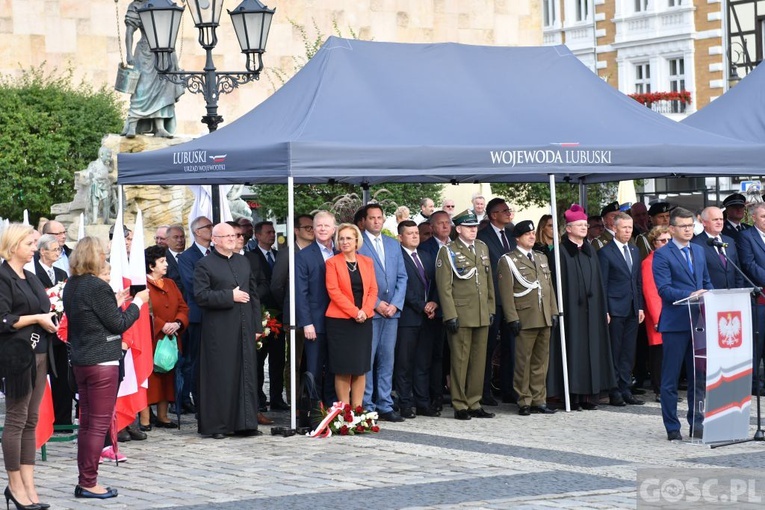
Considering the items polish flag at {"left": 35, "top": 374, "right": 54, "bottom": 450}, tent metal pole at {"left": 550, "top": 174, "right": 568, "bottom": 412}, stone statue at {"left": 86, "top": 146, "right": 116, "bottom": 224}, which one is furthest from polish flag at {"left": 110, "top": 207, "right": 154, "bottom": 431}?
stone statue at {"left": 86, "top": 146, "right": 116, "bottom": 224}

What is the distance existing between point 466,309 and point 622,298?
203 cm

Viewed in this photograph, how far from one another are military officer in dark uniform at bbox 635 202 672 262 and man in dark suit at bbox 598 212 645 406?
2.37 ft

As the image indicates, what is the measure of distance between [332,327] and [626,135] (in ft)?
11.3

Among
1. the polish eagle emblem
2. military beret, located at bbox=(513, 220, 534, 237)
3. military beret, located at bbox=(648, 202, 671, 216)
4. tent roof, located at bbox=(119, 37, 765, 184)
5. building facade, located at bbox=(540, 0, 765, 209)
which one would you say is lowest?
the polish eagle emblem

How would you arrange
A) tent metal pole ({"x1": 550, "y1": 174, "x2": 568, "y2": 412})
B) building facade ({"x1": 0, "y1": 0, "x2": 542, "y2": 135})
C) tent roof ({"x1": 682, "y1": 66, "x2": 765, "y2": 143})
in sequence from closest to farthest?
tent metal pole ({"x1": 550, "y1": 174, "x2": 568, "y2": 412}) < tent roof ({"x1": 682, "y1": 66, "x2": 765, "y2": 143}) < building facade ({"x1": 0, "y1": 0, "x2": 542, "y2": 135})

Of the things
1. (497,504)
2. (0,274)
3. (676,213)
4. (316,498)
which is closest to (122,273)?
(0,274)

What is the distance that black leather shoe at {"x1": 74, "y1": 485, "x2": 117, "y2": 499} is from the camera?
31.4 ft

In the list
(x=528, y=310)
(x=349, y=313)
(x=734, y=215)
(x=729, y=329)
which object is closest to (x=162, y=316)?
(x=349, y=313)

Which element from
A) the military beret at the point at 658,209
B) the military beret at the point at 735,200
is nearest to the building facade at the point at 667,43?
the military beret at the point at 658,209

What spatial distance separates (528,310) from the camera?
553 inches

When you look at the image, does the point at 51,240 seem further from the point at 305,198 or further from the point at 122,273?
the point at 305,198

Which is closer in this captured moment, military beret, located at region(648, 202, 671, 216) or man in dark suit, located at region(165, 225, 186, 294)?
man in dark suit, located at region(165, 225, 186, 294)

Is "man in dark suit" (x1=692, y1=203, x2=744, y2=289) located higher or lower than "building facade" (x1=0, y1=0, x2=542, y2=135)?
lower

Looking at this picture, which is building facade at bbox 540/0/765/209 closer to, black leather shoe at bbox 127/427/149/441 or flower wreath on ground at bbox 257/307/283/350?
flower wreath on ground at bbox 257/307/283/350
